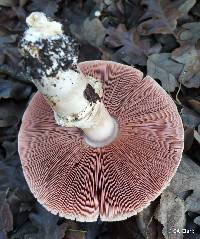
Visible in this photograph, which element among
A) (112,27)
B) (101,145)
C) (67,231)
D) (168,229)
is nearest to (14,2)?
(112,27)

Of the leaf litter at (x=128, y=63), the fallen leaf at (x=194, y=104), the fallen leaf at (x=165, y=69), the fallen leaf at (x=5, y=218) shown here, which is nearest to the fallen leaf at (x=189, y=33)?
the leaf litter at (x=128, y=63)

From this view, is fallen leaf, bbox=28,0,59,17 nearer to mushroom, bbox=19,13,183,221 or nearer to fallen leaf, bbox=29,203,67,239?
mushroom, bbox=19,13,183,221

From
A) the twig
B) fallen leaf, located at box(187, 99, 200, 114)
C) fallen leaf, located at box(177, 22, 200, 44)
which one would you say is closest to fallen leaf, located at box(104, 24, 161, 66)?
fallen leaf, located at box(177, 22, 200, 44)

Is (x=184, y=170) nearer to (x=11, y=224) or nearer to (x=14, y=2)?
(x=11, y=224)

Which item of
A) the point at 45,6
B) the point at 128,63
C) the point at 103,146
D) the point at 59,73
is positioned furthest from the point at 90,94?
the point at 45,6

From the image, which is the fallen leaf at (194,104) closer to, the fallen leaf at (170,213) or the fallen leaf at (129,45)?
the fallen leaf at (129,45)

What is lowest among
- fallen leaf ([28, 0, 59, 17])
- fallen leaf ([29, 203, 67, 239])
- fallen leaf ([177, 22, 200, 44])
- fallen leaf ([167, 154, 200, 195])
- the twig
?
fallen leaf ([29, 203, 67, 239])

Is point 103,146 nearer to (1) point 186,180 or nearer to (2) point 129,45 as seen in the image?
(1) point 186,180
